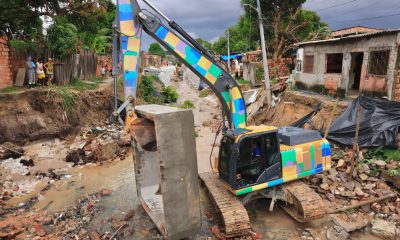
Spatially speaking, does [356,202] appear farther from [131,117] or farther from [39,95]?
[39,95]

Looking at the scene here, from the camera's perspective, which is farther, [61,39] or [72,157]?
[61,39]

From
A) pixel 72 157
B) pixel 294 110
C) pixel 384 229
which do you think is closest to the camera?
pixel 384 229

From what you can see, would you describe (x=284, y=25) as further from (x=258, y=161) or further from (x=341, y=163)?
(x=258, y=161)

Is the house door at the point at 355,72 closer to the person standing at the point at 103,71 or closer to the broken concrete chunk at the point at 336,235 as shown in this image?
the broken concrete chunk at the point at 336,235

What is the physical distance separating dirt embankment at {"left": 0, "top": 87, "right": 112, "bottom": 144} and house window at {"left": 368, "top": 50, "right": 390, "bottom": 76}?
11.8 metres

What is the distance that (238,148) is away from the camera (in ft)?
20.2

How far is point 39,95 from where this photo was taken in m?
12.3

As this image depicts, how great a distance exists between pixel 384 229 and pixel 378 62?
25.0 ft

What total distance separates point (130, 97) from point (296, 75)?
545 inches

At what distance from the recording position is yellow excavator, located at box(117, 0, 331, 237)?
585 centimetres

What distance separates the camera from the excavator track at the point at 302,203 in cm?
631

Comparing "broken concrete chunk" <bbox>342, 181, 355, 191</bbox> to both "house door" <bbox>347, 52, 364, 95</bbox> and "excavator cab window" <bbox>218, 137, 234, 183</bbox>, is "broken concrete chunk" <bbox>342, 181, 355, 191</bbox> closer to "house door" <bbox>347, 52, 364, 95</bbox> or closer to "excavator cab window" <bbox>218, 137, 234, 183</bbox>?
"excavator cab window" <bbox>218, 137, 234, 183</bbox>

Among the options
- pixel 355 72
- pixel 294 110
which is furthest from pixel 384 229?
pixel 355 72

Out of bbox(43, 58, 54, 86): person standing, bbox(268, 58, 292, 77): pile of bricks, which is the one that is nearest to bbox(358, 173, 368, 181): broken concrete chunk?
bbox(43, 58, 54, 86): person standing
